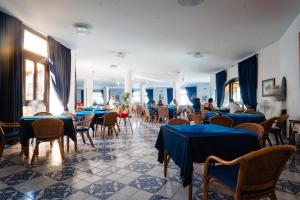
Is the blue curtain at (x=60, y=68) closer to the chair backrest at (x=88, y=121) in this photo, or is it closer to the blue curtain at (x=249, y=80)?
the chair backrest at (x=88, y=121)

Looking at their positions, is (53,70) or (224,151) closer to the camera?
(224,151)

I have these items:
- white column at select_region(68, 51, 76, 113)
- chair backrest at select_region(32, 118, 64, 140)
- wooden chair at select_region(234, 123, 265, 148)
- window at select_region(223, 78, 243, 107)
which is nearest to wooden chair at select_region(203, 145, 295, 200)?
wooden chair at select_region(234, 123, 265, 148)

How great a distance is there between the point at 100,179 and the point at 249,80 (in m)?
6.64

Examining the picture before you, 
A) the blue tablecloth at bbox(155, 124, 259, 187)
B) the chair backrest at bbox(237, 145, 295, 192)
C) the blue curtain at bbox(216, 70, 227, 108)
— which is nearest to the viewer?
the chair backrest at bbox(237, 145, 295, 192)

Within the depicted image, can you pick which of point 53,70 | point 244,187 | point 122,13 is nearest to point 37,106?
point 53,70

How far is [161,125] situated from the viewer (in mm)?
3943

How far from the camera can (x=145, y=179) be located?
8.65 ft

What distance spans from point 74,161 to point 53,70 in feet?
11.6

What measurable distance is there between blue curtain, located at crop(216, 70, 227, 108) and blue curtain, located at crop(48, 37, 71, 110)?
7.59 m

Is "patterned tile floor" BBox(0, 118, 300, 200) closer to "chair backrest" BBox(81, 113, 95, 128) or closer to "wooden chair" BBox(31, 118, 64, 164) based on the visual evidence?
"wooden chair" BBox(31, 118, 64, 164)

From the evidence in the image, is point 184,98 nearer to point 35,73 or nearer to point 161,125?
point 35,73

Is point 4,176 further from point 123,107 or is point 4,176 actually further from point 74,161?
point 123,107

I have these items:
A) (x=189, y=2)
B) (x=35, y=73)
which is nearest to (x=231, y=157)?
(x=189, y=2)

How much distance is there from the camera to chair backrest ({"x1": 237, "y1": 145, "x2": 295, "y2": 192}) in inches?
52.9
